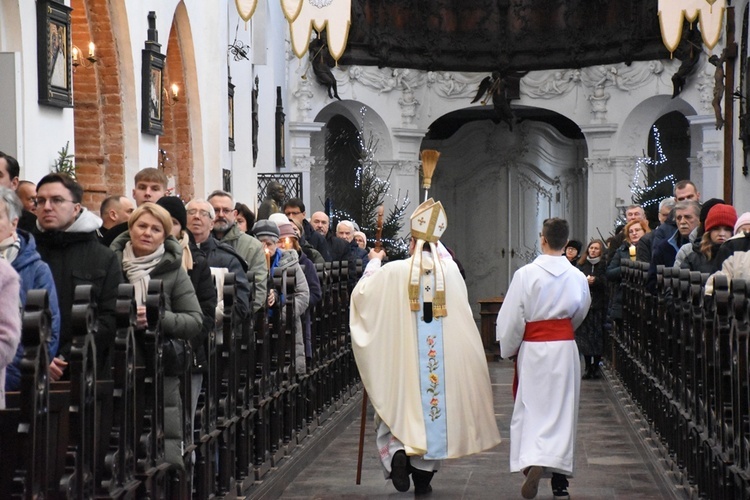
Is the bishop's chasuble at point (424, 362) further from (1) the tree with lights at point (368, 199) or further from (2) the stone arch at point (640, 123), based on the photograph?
(2) the stone arch at point (640, 123)

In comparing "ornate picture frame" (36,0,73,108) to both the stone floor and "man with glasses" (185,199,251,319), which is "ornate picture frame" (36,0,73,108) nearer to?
"man with glasses" (185,199,251,319)

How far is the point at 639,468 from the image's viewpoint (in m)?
9.10

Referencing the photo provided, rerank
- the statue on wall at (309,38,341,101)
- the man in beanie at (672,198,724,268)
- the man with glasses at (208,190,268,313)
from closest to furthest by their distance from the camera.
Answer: the man with glasses at (208,190,268,313) < the man in beanie at (672,198,724,268) < the statue on wall at (309,38,341,101)

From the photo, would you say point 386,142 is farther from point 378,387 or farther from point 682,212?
point 378,387

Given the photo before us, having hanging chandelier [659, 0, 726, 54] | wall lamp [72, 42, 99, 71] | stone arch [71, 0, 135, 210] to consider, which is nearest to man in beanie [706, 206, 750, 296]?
wall lamp [72, 42, 99, 71]

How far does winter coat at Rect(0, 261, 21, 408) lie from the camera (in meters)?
4.23

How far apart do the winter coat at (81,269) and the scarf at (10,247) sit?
570 mm

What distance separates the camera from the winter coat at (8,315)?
4.23 metres

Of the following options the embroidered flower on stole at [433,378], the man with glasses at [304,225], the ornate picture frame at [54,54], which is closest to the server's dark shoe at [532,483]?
the embroidered flower on stole at [433,378]

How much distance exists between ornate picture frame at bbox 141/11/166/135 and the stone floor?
396 cm

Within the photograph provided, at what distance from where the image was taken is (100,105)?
1282 cm

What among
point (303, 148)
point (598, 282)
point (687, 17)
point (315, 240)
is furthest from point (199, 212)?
point (303, 148)

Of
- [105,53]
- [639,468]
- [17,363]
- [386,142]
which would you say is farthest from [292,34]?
[17,363]

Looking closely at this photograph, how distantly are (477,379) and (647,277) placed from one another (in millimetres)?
2801
